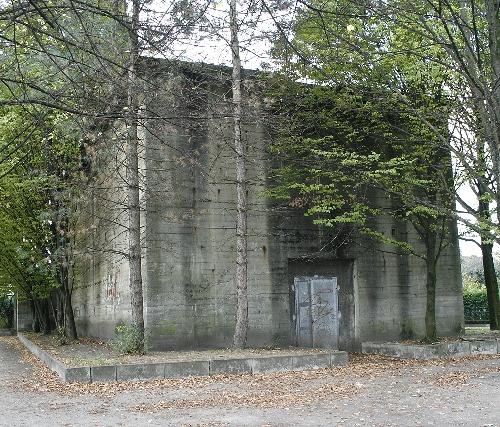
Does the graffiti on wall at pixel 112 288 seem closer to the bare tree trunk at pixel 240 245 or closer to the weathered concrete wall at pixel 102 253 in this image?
the weathered concrete wall at pixel 102 253

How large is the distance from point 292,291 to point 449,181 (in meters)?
5.63

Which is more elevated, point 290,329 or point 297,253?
point 297,253

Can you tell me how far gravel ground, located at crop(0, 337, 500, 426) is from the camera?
822cm

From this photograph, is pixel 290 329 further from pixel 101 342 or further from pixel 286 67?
pixel 286 67

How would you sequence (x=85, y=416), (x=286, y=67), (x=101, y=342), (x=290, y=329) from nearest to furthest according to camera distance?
1. (x=85, y=416)
2. (x=286, y=67)
3. (x=290, y=329)
4. (x=101, y=342)

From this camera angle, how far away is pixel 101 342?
18.9 meters

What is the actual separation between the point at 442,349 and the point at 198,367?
22.1ft

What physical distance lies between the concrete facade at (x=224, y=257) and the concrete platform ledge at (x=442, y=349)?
2.43m

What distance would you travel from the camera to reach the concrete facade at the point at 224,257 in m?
15.9

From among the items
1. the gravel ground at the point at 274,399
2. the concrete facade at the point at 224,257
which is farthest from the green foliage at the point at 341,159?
the gravel ground at the point at 274,399

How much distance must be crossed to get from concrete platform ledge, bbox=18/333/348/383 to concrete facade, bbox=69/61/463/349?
3.58 meters

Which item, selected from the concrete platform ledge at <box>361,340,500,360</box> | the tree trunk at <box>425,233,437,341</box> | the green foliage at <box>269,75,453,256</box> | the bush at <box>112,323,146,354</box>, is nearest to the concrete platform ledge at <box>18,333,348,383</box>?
the bush at <box>112,323,146,354</box>

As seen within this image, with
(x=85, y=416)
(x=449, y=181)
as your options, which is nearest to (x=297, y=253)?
(x=449, y=181)

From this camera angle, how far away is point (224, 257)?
16.8 metres
